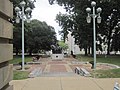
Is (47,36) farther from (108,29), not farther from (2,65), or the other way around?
(2,65)

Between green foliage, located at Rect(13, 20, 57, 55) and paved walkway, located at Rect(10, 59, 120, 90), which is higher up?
green foliage, located at Rect(13, 20, 57, 55)

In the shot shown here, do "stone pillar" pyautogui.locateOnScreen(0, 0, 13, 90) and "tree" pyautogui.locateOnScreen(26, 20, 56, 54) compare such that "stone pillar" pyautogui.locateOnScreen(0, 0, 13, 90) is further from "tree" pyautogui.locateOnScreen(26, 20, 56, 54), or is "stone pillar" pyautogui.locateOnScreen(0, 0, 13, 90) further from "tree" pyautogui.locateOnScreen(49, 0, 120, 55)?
"tree" pyautogui.locateOnScreen(26, 20, 56, 54)

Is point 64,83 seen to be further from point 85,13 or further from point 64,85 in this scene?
point 85,13

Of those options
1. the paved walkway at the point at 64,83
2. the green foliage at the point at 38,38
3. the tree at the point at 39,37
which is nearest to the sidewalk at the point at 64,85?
the paved walkway at the point at 64,83

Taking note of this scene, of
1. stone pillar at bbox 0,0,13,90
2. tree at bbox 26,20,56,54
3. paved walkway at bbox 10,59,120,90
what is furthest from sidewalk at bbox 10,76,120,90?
tree at bbox 26,20,56,54

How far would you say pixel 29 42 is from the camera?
70.9 meters

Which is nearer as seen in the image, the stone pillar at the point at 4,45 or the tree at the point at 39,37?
the stone pillar at the point at 4,45

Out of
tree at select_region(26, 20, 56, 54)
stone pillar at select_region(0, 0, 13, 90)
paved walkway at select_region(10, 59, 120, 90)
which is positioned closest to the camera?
stone pillar at select_region(0, 0, 13, 90)

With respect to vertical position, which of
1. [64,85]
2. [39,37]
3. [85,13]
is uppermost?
[85,13]

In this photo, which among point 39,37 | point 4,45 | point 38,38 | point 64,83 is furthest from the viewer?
point 39,37

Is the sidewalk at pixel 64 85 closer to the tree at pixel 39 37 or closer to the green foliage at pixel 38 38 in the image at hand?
the green foliage at pixel 38 38

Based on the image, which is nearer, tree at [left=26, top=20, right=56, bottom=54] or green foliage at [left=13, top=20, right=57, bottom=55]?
green foliage at [left=13, top=20, right=57, bottom=55]

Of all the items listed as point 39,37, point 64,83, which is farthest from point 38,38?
point 64,83

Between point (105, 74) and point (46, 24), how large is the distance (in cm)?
6604
